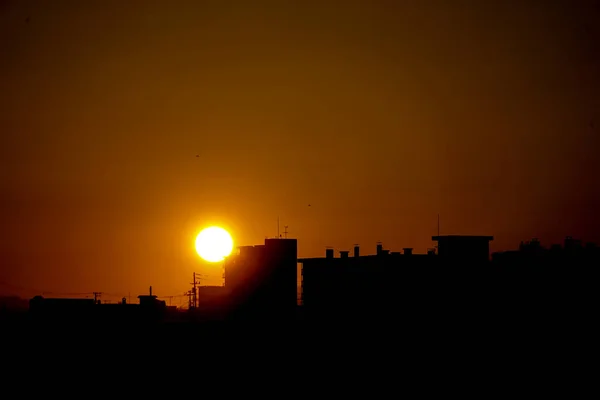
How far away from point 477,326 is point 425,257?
1107 cm

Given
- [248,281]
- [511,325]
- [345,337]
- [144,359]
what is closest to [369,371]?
[345,337]

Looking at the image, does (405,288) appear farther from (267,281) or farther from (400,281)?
(267,281)

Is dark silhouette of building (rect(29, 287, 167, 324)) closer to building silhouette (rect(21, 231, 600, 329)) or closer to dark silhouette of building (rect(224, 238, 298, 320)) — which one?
building silhouette (rect(21, 231, 600, 329))

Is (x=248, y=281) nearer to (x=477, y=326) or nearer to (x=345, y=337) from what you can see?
(x=345, y=337)

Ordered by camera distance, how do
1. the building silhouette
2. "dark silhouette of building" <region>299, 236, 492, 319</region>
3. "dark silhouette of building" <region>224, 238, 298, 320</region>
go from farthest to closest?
"dark silhouette of building" <region>224, 238, 298, 320</region> → "dark silhouette of building" <region>299, 236, 492, 319</region> → the building silhouette

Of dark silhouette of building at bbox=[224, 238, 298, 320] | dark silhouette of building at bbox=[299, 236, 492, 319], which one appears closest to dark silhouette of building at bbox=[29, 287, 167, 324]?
dark silhouette of building at bbox=[224, 238, 298, 320]

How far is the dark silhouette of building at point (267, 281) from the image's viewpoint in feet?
211

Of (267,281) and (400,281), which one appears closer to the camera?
(400,281)

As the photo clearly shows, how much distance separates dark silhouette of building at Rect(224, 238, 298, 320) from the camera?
211 ft

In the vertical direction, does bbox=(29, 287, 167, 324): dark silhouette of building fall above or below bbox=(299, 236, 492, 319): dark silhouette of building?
below

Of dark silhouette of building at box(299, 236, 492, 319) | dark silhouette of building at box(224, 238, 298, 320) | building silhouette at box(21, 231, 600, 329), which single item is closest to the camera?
building silhouette at box(21, 231, 600, 329)

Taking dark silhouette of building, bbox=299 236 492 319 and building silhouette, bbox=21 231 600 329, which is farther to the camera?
dark silhouette of building, bbox=299 236 492 319

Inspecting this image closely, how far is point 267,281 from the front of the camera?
65875 millimetres

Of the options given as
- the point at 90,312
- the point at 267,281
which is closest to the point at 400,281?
the point at 267,281
